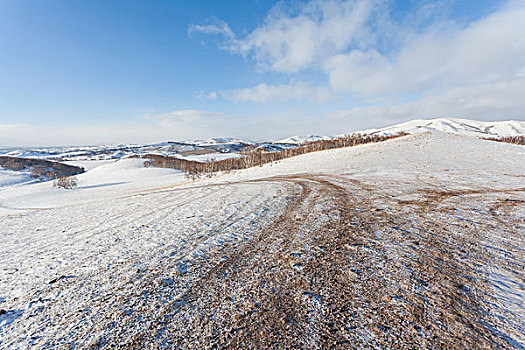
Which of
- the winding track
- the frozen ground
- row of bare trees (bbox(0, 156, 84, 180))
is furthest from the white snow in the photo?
the winding track

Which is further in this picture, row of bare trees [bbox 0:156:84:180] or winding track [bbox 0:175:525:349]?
row of bare trees [bbox 0:156:84:180]

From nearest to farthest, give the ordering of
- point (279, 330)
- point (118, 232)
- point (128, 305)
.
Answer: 1. point (279, 330)
2. point (128, 305)
3. point (118, 232)

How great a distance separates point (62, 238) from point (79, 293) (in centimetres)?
399

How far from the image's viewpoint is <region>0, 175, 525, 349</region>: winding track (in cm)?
211

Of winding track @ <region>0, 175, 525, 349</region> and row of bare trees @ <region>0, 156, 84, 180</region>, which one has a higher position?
winding track @ <region>0, 175, 525, 349</region>

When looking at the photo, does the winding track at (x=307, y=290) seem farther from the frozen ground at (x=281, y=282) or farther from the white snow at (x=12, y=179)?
the white snow at (x=12, y=179)

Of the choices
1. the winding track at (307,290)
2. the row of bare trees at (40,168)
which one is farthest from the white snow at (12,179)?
the winding track at (307,290)

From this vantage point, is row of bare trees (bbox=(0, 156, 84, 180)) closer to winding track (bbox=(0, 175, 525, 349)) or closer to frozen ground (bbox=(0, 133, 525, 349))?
frozen ground (bbox=(0, 133, 525, 349))

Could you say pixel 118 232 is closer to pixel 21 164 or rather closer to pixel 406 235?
pixel 406 235

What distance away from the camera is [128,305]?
2.66 metres

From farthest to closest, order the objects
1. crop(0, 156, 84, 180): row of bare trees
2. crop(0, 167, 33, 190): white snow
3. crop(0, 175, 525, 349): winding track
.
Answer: crop(0, 156, 84, 180): row of bare trees
crop(0, 167, 33, 190): white snow
crop(0, 175, 525, 349): winding track

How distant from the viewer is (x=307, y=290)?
9.01ft

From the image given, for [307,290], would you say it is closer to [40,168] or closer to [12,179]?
[12,179]

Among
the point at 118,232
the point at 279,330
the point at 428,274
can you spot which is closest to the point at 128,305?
the point at 279,330
